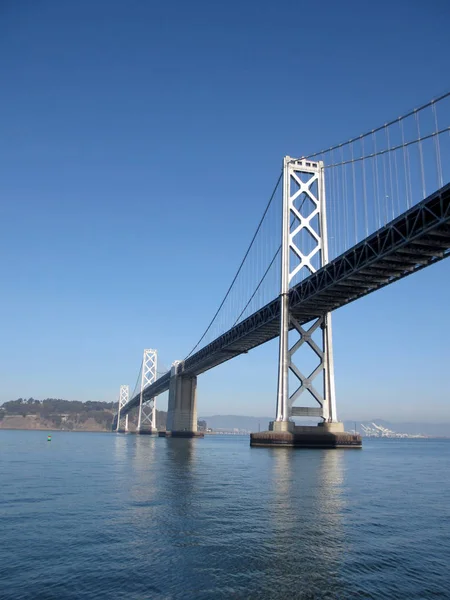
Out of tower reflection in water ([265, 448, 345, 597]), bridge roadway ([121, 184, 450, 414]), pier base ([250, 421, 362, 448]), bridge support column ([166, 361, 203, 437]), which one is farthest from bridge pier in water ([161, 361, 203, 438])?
tower reflection in water ([265, 448, 345, 597])

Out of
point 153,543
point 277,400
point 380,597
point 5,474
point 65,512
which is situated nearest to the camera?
point 380,597

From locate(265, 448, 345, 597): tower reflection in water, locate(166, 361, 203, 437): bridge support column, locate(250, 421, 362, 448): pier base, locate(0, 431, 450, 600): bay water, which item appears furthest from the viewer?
locate(166, 361, 203, 437): bridge support column

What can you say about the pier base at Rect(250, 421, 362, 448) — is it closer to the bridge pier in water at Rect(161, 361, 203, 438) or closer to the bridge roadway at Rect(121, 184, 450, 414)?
the bridge roadway at Rect(121, 184, 450, 414)

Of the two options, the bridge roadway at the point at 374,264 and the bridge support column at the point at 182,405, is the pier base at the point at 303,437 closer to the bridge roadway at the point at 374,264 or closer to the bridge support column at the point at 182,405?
the bridge roadway at the point at 374,264

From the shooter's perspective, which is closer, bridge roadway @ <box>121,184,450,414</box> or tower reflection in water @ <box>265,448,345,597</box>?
tower reflection in water @ <box>265,448,345,597</box>

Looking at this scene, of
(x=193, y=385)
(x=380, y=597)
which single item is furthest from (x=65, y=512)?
(x=193, y=385)

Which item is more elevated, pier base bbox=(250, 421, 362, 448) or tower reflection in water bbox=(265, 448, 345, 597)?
pier base bbox=(250, 421, 362, 448)

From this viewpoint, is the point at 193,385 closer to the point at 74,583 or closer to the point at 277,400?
the point at 277,400
